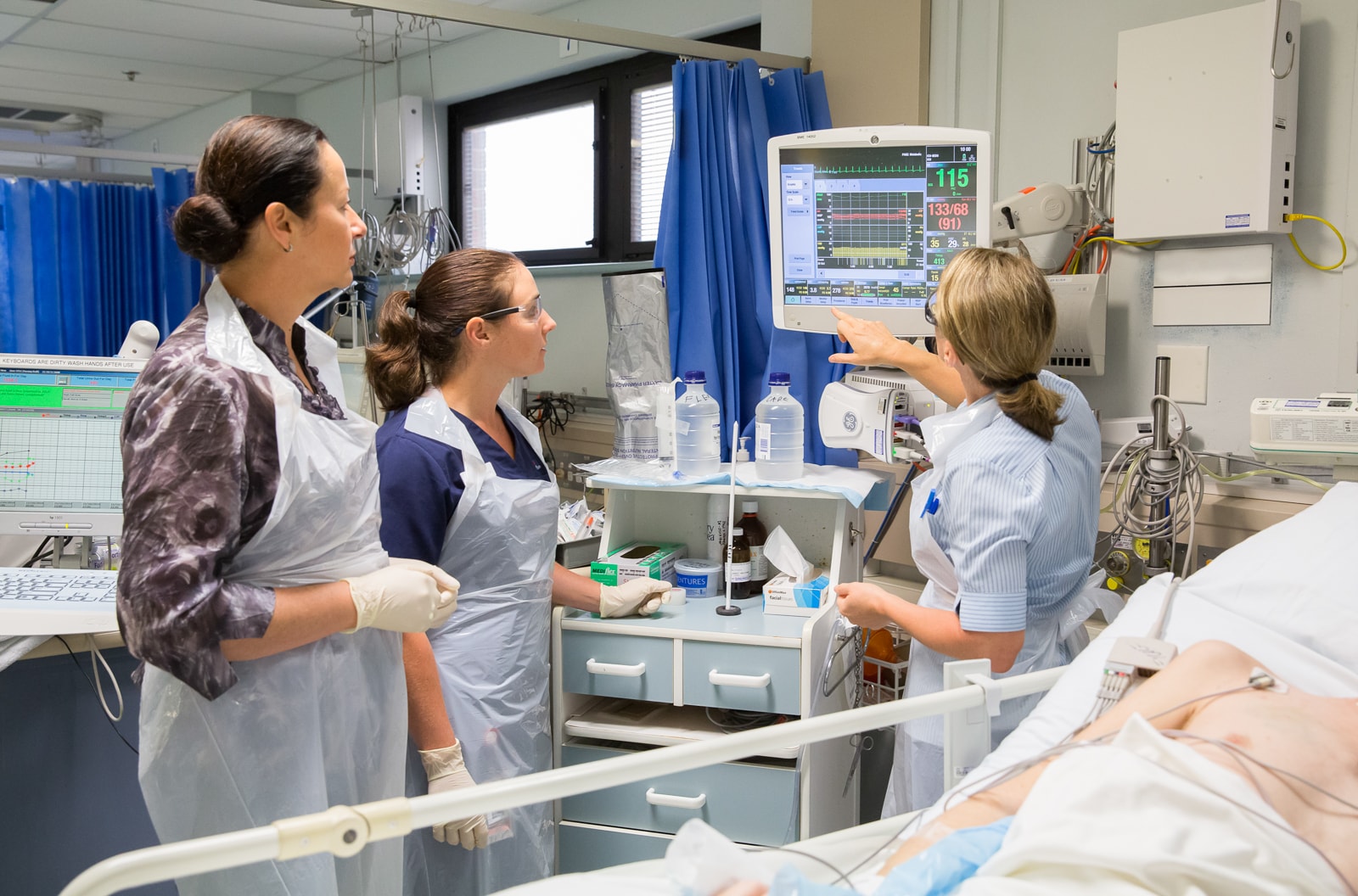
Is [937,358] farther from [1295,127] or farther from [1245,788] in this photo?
[1245,788]

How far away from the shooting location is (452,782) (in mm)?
1652

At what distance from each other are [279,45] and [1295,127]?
4.73 metres

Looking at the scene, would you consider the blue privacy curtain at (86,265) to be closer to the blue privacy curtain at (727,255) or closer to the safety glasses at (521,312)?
the blue privacy curtain at (727,255)

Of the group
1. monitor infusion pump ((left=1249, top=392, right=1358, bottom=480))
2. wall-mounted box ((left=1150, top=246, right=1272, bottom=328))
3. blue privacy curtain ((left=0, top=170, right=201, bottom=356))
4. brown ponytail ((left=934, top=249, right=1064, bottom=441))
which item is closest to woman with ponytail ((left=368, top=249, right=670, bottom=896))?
brown ponytail ((left=934, top=249, right=1064, bottom=441))

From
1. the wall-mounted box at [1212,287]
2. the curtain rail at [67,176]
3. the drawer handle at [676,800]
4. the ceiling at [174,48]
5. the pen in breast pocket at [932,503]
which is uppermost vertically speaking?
the ceiling at [174,48]

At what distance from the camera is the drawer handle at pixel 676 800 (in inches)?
80.3

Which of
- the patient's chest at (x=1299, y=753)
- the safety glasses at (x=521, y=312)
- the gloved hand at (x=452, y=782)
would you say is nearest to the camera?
the patient's chest at (x=1299, y=753)

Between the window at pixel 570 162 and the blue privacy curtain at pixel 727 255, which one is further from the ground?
the window at pixel 570 162

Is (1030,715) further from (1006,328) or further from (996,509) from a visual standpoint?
(1006,328)

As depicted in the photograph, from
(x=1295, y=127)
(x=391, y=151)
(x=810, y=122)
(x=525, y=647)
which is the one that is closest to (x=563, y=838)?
(x=525, y=647)

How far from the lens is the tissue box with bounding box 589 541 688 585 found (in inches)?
86.0

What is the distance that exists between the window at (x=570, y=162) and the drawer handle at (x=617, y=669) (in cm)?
224

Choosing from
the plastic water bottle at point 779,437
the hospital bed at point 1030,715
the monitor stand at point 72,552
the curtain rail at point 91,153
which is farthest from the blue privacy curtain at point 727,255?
the curtain rail at point 91,153

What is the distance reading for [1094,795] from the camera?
3.48 feet
